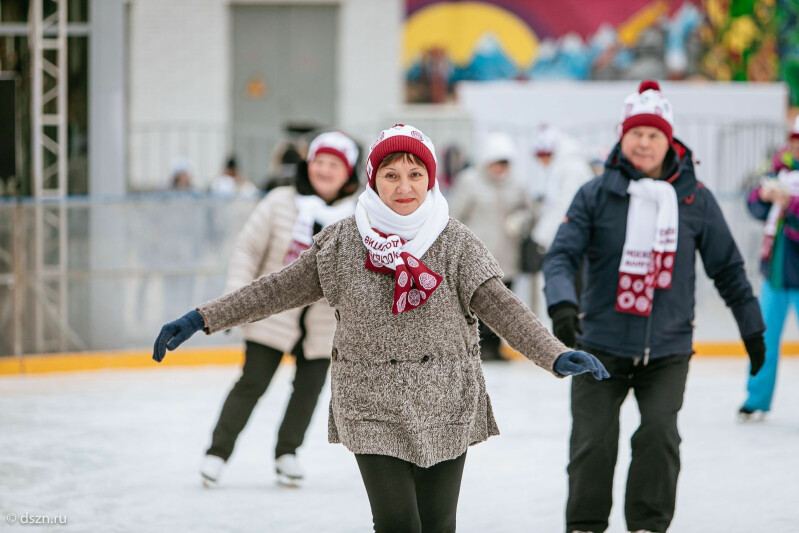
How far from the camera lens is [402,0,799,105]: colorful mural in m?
18.3

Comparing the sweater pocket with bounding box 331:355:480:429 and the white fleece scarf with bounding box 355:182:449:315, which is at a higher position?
the white fleece scarf with bounding box 355:182:449:315

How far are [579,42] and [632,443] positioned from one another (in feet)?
50.7

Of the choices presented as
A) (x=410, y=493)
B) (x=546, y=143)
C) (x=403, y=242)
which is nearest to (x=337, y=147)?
(x=403, y=242)

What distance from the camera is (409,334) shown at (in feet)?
10.3

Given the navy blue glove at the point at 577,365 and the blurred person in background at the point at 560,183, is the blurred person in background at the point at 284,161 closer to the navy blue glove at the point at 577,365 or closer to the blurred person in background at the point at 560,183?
the blurred person in background at the point at 560,183

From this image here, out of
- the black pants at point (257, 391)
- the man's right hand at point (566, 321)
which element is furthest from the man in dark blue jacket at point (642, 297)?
the black pants at point (257, 391)

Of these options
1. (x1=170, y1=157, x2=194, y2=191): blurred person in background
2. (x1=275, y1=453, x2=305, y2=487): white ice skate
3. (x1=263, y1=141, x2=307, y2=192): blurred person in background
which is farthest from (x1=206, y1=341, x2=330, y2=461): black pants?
(x1=170, y1=157, x2=194, y2=191): blurred person in background

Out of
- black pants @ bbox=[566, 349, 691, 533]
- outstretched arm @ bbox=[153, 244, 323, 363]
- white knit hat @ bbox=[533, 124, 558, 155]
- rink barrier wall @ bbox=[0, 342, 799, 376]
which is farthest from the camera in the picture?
white knit hat @ bbox=[533, 124, 558, 155]

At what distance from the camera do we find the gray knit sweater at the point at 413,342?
3.14m

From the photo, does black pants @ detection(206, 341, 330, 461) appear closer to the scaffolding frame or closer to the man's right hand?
the man's right hand

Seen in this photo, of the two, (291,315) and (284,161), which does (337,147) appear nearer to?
(291,315)

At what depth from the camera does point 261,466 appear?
5828 millimetres

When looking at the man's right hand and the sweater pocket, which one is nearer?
the sweater pocket

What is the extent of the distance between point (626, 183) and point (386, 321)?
132 centimetres
